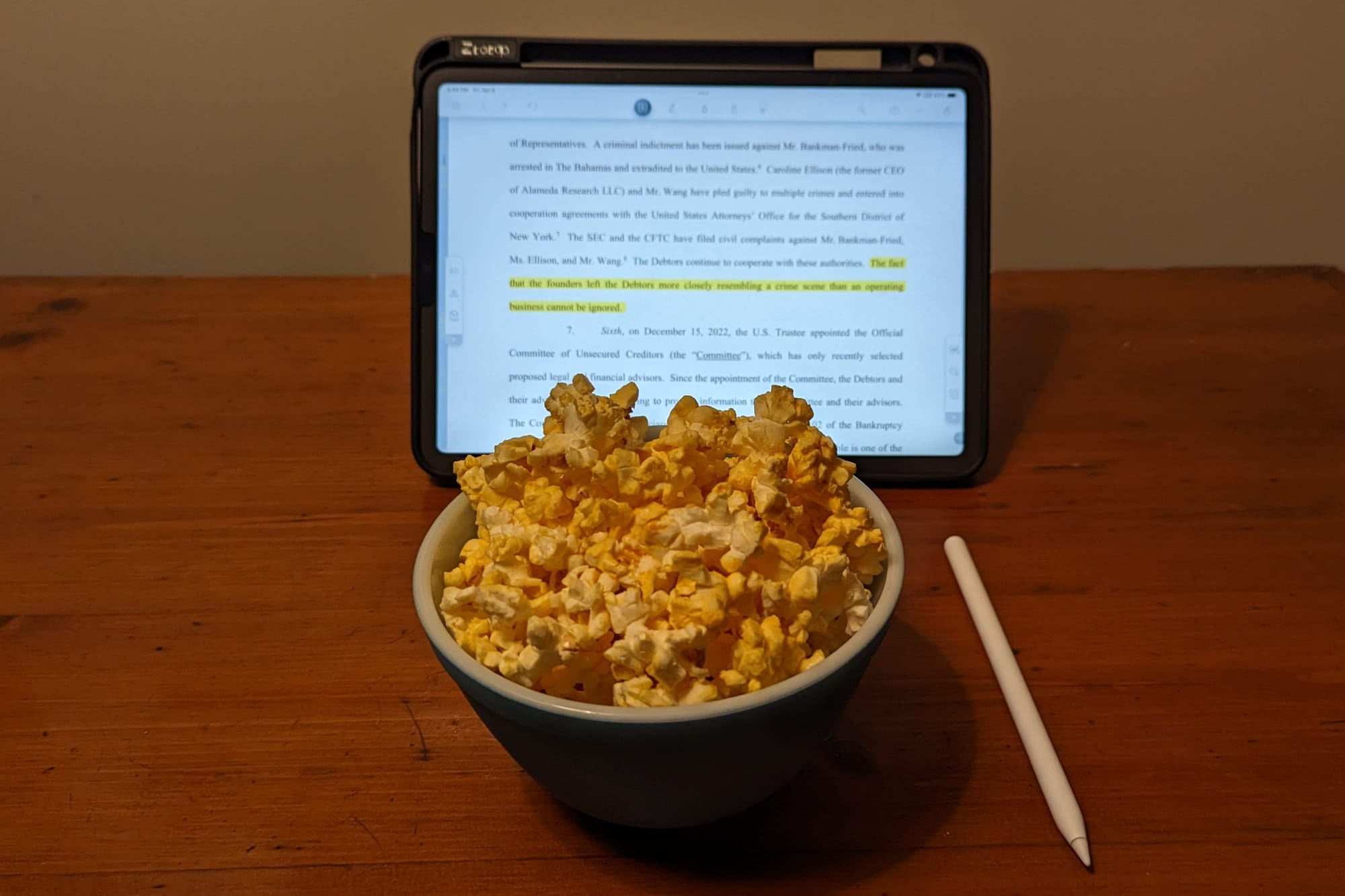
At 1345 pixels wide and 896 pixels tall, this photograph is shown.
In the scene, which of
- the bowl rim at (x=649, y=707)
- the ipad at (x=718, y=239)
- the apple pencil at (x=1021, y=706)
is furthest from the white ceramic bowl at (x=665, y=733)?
the ipad at (x=718, y=239)

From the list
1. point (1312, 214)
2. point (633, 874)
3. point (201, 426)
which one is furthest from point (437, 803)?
point (1312, 214)

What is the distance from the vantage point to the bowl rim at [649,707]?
1.03ft

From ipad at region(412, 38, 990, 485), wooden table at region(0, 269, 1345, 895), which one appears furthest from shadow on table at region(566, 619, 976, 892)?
ipad at region(412, 38, 990, 485)

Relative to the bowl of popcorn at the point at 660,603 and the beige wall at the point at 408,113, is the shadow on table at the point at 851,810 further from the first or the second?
the beige wall at the point at 408,113

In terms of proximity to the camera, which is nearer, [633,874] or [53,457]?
[633,874]

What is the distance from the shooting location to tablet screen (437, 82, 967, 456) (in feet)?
2.03

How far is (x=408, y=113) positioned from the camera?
3.43ft

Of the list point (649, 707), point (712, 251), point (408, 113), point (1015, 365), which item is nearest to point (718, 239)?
point (712, 251)

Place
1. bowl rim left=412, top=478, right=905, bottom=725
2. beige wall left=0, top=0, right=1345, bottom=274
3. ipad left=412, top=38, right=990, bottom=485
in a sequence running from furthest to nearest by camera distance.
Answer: beige wall left=0, top=0, right=1345, bottom=274 → ipad left=412, top=38, right=990, bottom=485 → bowl rim left=412, top=478, right=905, bottom=725

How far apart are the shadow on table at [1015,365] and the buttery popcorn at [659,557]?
1.00ft

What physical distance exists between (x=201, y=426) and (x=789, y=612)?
498 mm

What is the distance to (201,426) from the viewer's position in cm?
68

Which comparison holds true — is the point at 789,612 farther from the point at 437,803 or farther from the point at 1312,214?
the point at 1312,214

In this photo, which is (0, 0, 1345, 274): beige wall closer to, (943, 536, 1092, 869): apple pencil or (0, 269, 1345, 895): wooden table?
(0, 269, 1345, 895): wooden table
